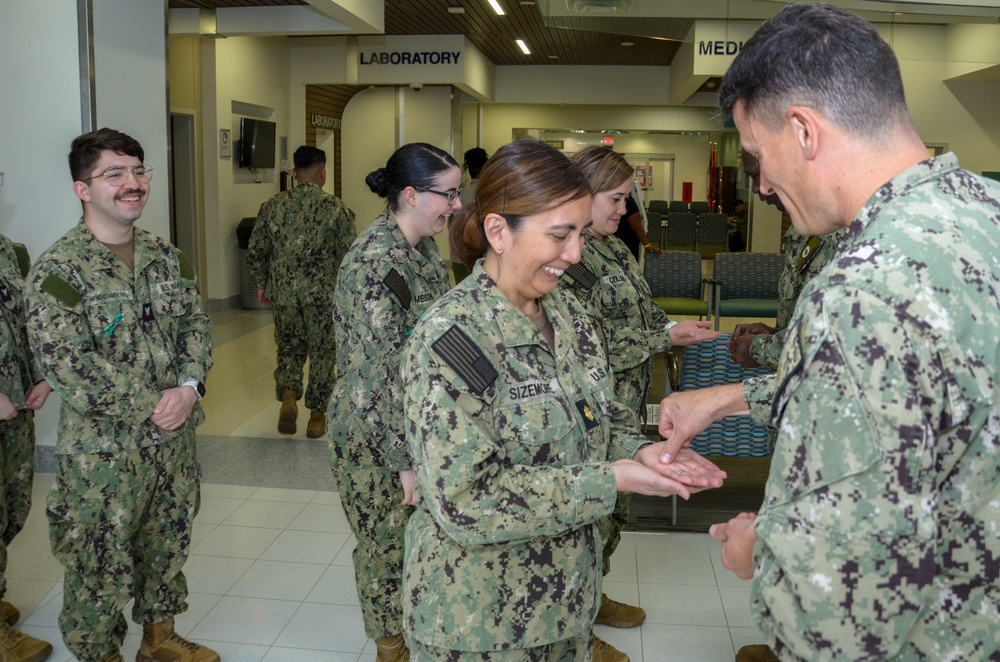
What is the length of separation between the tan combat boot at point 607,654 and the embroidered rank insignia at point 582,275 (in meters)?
1.26

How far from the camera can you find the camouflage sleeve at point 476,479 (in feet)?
5.40

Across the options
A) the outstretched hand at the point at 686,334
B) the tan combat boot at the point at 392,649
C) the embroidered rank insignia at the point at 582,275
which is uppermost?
the embroidered rank insignia at the point at 582,275

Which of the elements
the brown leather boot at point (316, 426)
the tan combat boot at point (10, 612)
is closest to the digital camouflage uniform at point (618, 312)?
the tan combat boot at point (10, 612)

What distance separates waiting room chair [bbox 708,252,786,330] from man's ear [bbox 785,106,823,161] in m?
7.22

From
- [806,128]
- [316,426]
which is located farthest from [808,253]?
[316,426]

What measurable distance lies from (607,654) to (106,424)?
6.06 ft

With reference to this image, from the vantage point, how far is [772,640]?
132 cm

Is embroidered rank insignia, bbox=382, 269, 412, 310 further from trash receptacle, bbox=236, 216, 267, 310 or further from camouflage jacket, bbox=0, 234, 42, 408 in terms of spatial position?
trash receptacle, bbox=236, 216, 267, 310

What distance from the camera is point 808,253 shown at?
318 cm

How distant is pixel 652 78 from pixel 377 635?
16.5 metres

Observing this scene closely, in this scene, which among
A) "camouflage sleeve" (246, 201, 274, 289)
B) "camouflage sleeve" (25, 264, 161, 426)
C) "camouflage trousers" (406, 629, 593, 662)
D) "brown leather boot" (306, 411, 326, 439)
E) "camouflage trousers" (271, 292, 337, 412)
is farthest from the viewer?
"camouflage sleeve" (246, 201, 274, 289)

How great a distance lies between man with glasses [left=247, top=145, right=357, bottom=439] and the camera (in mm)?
6293

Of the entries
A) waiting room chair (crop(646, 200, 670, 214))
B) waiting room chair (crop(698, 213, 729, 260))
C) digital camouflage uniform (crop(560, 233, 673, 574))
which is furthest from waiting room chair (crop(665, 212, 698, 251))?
digital camouflage uniform (crop(560, 233, 673, 574))

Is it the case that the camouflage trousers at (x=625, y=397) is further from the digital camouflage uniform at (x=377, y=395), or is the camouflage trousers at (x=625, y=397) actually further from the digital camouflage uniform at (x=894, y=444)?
the digital camouflage uniform at (x=894, y=444)
